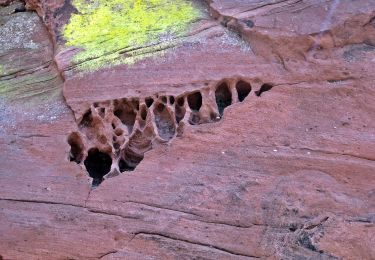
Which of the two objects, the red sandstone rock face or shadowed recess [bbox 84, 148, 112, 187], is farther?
shadowed recess [bbox 84, 148, 112, 187]

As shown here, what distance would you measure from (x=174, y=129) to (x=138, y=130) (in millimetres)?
177

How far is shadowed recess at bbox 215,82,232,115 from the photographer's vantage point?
3.41m

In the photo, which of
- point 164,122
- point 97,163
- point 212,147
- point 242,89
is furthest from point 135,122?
point 242,89

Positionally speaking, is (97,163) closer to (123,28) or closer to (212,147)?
(212,147)

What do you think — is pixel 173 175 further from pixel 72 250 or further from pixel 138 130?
pixel 72 250

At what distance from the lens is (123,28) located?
3.67 meters

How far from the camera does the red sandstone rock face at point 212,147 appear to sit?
9.87 ft

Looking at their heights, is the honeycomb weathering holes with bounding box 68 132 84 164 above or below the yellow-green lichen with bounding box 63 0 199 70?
below

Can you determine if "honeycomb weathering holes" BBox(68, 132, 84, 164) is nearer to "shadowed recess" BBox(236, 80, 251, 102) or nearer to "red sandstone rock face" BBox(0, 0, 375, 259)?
"red sandstone rock face" BBox(0, 0, 375, 259)

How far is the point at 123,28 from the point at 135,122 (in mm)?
596

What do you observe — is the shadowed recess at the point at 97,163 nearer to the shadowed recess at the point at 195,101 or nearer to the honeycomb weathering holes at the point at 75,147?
the honeycomb weathering holes at the point at 75,147

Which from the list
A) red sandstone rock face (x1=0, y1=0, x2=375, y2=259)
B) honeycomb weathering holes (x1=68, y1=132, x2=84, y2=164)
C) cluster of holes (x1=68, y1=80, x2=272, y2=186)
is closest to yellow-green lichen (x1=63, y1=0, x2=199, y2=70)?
red sandstone rock face (x1=0, y1=0, x2=375, y2=259)

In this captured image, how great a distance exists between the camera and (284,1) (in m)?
3.52

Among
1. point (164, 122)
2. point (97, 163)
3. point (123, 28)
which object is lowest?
point (97, 163)
